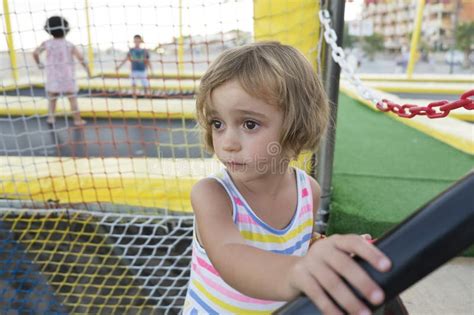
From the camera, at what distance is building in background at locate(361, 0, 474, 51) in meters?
28.7

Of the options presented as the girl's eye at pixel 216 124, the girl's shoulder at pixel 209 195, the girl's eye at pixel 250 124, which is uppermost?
the girl's eye at pixel 250 124

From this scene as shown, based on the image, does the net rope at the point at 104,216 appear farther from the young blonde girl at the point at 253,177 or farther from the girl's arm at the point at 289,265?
the girl's arm at the point at 289,265

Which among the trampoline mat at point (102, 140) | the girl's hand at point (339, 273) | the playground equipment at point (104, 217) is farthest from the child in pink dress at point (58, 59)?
the girl's hand at point (339, 273)

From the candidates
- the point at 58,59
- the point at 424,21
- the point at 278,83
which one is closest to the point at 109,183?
the point at 278,83

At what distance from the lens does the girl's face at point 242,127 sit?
0.73 metres

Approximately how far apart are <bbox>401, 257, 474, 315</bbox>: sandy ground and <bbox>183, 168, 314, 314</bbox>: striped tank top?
74 centimetres

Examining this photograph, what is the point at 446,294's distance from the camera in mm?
1555

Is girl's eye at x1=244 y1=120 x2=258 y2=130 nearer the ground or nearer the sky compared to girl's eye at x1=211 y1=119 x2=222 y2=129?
nearer the sky

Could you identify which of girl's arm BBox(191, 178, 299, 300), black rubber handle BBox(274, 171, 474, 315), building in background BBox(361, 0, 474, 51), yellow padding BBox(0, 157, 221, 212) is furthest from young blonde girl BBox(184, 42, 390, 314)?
building in background BBox(361, 0, 474, 51)

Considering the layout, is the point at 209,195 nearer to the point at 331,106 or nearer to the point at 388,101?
the point at 388,101

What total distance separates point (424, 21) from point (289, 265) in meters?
41.5

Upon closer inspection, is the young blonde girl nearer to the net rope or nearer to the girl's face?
the girl's face

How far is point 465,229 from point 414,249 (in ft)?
0.13

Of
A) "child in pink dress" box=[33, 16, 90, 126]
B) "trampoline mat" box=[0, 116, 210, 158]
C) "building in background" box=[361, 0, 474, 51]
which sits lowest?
"building in background" box=[361, 0, 474, 51]
